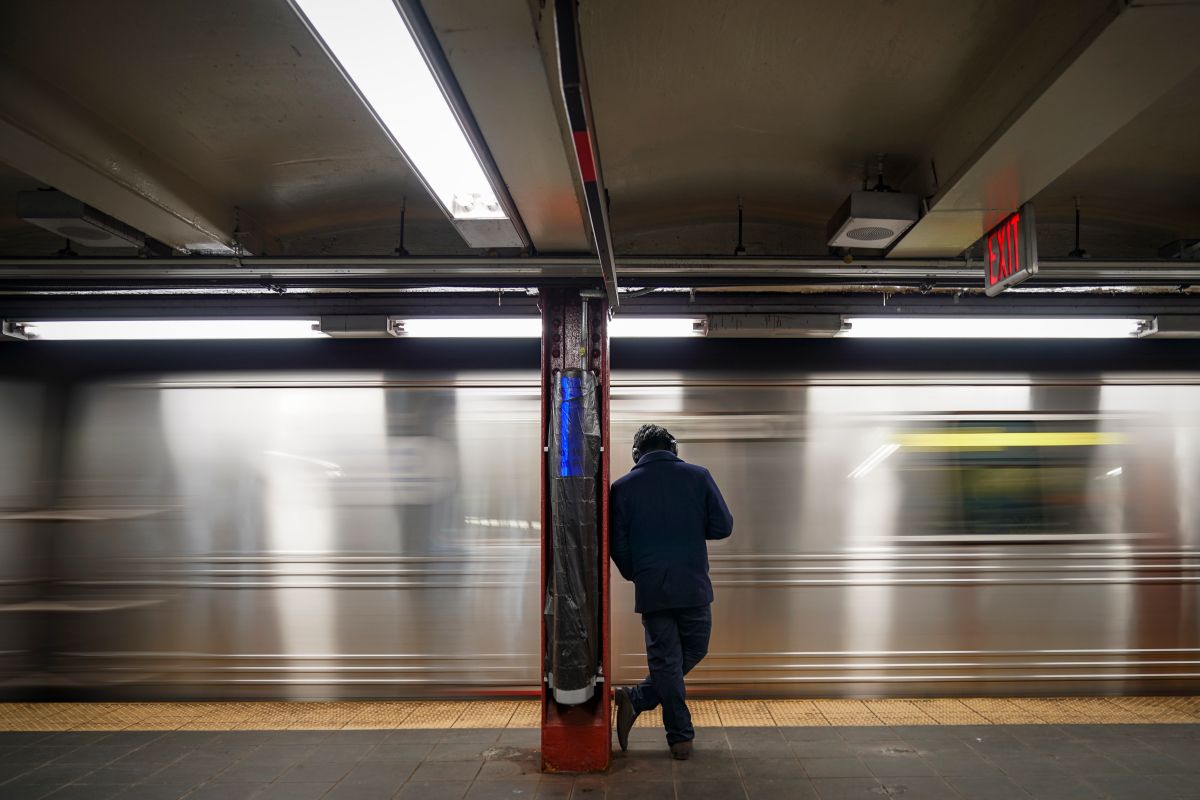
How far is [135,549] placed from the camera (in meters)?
4.86

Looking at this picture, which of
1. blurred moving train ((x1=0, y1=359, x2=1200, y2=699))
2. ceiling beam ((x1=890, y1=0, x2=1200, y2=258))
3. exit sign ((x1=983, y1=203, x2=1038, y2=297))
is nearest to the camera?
ceiling beam ((x1=890, y1=0, x2=1200, y2=258))

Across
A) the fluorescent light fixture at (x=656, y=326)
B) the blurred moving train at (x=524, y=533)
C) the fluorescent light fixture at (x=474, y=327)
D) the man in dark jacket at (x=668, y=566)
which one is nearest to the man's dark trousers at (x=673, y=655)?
the man in dark jacket at (x=668, y=566)

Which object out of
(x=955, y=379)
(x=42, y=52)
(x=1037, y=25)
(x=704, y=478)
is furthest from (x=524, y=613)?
(x=1037, y=25)

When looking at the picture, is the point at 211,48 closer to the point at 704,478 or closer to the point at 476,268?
the point at 476,268

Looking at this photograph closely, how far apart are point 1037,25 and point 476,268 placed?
2585mm

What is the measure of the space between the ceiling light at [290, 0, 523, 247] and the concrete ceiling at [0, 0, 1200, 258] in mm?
106

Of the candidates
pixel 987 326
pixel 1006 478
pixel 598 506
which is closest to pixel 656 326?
pixel 598 506

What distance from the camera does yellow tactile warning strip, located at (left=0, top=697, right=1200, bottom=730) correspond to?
4.29m

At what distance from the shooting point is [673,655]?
3.60 m

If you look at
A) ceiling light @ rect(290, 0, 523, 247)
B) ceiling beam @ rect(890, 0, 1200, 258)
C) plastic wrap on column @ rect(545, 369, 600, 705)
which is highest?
ceiling beam @ rect(890, 0, 1200, 258)

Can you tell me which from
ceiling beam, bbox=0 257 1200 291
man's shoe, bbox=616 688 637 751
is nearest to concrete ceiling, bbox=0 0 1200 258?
ceiling beam, bbox=0 257 1200 291

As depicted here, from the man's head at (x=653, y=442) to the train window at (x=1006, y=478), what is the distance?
6.45ft

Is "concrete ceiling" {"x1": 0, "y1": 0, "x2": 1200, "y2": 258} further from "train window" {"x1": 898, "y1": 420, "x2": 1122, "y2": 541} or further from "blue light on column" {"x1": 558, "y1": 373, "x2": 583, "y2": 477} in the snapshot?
"train window" {"x1": 898, "y1": 420, "x2": 1122, "y2": 541}

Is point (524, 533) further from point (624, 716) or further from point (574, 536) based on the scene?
point (624, 716)
